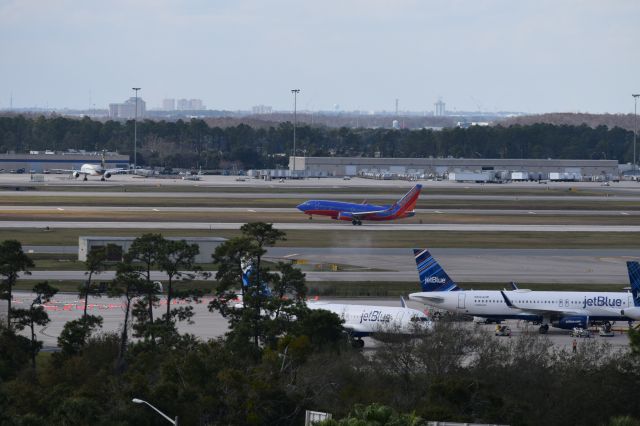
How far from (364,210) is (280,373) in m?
95.7

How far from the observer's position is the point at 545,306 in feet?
244

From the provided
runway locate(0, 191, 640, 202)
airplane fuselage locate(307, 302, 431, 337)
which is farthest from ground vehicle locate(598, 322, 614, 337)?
runway locate(0, 191, 640, 202)

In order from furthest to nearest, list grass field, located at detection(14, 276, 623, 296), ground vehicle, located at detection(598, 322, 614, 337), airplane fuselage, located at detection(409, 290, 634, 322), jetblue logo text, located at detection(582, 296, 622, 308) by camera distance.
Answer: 1. grass field, located at detection(14, 276, 623, 296)
2. jetblue logo text, located at detection(582, 296, 622, 308)
3. airplane fuselage, located at detection(409, 290, 634, 322)
4. ground vehicle, located at detection(598, 322, 614, 337)

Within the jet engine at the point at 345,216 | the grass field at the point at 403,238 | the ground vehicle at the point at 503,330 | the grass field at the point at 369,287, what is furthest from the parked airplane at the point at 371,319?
the jet engine at the point at 345,216

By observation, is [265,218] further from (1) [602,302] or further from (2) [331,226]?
(1) [602,302]

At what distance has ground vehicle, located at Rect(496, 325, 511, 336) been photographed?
234ft

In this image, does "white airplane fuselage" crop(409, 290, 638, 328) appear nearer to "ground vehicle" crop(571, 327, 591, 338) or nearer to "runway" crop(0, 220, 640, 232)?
"ground vehicle" crop(571, 327, 591, 338)

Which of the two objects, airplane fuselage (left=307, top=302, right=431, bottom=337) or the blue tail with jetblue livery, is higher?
the blue tail with jetblue livery

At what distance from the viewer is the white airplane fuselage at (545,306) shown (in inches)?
2921

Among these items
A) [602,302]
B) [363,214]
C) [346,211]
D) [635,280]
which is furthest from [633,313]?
[346,211]

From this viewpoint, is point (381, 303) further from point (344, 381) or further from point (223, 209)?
point (223, 209)

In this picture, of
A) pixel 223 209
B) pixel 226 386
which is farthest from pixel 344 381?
pixel 223 209

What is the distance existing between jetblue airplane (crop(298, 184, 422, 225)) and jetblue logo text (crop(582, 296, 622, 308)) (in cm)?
6545

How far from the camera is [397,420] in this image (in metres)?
36.2
